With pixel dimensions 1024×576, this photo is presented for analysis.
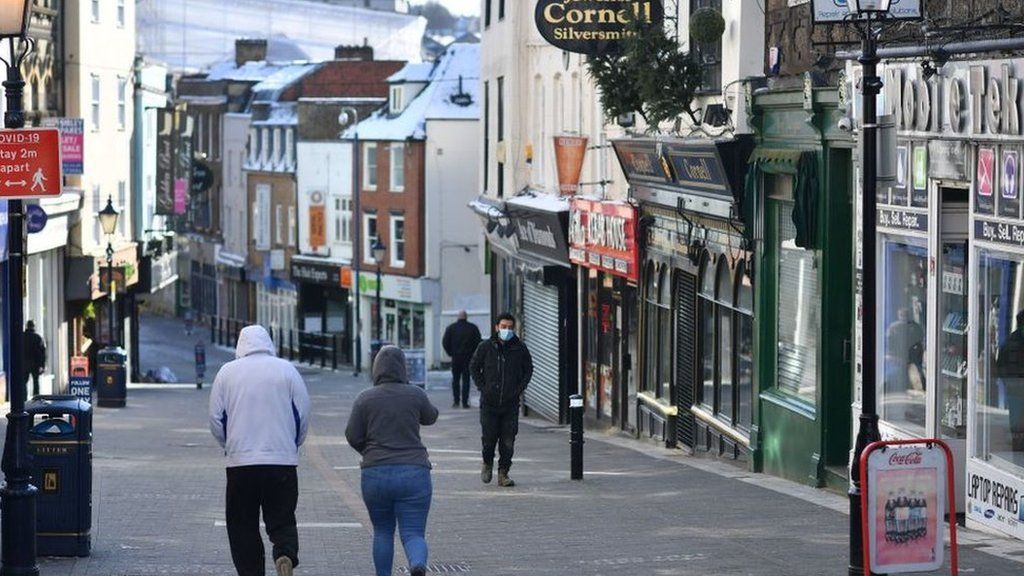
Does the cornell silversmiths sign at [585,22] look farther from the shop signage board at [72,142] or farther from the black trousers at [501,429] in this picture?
the shop signage board at [72,142]

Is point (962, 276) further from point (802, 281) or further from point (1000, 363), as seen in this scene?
point (802, 281)

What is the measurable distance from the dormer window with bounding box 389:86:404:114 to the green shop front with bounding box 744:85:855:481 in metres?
50.4

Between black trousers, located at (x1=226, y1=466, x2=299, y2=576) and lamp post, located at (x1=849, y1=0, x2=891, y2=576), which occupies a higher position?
lamp post, located at (x1=849, y1=0, x2=891, y2=576)

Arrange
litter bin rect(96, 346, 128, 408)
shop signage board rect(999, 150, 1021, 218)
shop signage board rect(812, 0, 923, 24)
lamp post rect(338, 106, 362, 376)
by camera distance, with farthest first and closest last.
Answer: lamp post rect(338, 106, 362, 376)
litter bin rect(96, 346, 128, 408)
shop signage board rect(999, 150, 1021, 218)
shop signage board rect(812, 0, 923, 24)

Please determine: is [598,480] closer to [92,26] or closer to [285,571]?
[285,571]

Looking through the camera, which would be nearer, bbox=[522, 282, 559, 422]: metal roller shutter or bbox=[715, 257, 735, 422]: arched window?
bbox=[715, 257, 735, 422]: arched window

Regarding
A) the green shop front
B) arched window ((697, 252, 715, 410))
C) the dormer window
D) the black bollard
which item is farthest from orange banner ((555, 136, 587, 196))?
the dormer window

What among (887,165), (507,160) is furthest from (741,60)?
(507,160)

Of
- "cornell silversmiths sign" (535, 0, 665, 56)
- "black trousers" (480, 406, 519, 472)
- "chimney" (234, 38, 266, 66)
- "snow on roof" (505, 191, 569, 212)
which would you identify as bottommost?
"black trousers" (480, 406, 519, 472)

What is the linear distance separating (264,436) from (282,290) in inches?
2681

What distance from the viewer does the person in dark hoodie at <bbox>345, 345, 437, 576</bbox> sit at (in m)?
11.7

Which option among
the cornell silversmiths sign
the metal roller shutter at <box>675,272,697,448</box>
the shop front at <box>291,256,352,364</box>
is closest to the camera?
the metal roller shutter at <box>675,272,697,448</box>

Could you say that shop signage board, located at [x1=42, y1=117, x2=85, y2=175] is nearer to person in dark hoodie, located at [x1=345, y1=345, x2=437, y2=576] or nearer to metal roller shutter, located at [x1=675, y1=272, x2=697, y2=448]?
metal roller shutter, located at [x1=675, y1=272, x2=697, y2=448]

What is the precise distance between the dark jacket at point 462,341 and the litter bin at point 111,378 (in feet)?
21.7
